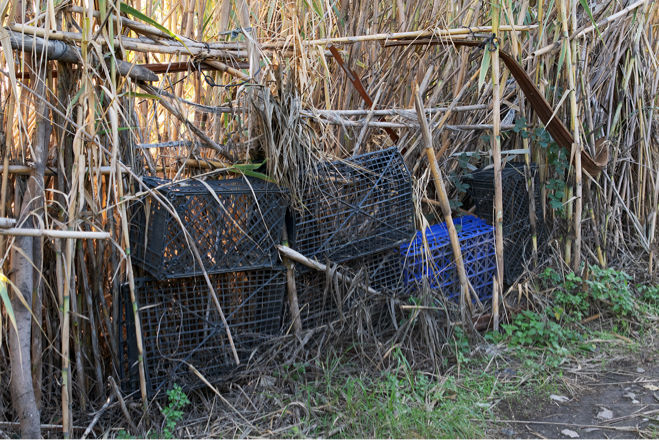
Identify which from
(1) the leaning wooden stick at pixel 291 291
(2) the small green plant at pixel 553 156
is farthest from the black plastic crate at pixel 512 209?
(1) the leaning wooden stick at pixel 291 291

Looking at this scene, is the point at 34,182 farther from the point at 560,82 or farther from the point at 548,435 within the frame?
the point at 560,82

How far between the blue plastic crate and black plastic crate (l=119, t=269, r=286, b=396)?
776mm

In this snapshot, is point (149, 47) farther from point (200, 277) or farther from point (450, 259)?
point (450, 259)

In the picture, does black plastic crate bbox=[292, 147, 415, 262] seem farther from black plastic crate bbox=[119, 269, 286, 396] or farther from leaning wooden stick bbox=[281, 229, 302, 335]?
black plastic crate bbox=[119, 269, 286, 396]

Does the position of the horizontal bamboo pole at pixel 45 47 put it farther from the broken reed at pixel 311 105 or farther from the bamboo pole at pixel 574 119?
the bamboo pole at pixel 574 119

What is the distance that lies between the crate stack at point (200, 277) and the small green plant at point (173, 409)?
5 centimetres

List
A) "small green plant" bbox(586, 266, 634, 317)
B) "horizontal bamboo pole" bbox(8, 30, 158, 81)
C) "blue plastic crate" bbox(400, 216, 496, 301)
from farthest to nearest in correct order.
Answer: "small green plant" bbox(586, 266, 634, 317) < "blue plastic crate" bbox(400, 216, 496, 301) < "horizontal bamboo pole" bbox(8, 30, 158, 81)

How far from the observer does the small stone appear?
231 cm

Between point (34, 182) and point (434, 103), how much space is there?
2430mm

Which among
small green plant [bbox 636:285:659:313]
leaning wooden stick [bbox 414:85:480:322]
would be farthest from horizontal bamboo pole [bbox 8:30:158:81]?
small green plant [bbox 636:285:659:313]

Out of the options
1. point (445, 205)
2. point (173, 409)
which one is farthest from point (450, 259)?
point (173, 409)

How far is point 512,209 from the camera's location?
3209 mm

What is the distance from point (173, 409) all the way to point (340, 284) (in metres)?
0.96

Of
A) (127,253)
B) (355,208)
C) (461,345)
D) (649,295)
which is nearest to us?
(127,253)
